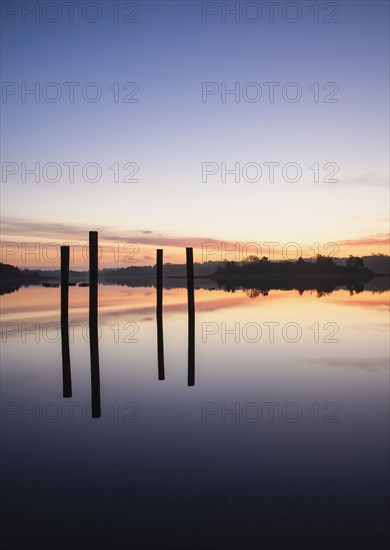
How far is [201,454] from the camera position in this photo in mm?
6203

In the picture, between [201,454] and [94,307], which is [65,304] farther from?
[201,454]

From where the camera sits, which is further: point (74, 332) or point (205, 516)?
point (74, 332)

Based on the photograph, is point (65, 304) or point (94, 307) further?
point (65, 304)

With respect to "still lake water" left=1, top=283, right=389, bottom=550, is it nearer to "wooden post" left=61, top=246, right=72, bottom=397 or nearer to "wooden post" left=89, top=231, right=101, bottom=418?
"wooden post" left=89, top=231, right=101, bottom=418

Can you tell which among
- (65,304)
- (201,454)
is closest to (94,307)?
(65,304)

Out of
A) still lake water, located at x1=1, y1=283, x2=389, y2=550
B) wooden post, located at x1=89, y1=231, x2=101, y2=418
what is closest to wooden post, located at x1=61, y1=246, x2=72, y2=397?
still lake water, located at x1=1, y1=283, x2=389, y2=550

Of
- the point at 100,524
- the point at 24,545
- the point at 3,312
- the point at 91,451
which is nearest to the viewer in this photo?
the point at 24,545

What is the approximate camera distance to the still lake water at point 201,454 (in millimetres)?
4348

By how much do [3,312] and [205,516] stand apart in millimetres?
27477

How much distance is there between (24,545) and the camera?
4090 mm

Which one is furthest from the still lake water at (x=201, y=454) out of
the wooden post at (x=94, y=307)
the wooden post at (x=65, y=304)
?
the wooden post at (x=65, y=304)

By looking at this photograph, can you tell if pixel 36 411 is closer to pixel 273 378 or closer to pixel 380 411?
pixel 273 378

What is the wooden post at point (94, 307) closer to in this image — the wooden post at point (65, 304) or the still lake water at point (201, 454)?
the still lake water at point (201, 454)

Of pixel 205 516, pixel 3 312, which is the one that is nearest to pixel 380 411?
pixel 205 516
